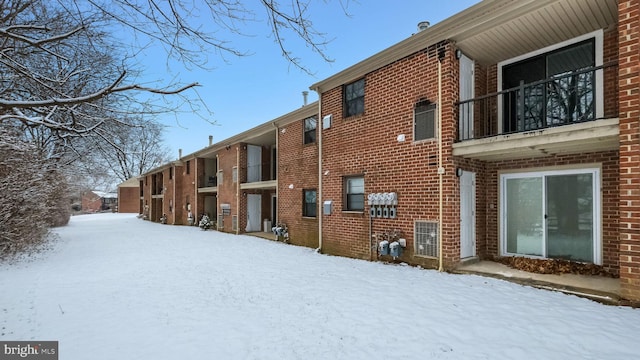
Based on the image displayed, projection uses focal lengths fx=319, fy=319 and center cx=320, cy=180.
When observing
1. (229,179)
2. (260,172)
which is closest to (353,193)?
(260,172)

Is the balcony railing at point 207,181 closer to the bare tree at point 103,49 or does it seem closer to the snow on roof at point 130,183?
the bare tree at point 103,49

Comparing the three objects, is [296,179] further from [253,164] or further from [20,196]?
[20,196]

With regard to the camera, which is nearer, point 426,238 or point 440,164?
point 440,164

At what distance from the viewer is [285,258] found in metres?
9.59

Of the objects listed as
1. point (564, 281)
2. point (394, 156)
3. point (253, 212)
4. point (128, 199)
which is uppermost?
point (394, 156)

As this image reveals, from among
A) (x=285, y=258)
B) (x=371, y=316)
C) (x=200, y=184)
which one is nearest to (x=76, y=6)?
(x=371, y=316)

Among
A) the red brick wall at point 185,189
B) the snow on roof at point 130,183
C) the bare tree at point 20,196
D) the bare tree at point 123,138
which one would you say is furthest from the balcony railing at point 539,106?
the snow on roof at point 130,183

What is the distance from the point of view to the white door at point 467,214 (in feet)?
25.3

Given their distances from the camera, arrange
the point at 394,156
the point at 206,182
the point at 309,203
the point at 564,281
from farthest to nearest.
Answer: the point at 206,182, the point at 309,203, the point at 394,156, the point at 564,281

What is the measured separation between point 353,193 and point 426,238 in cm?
292

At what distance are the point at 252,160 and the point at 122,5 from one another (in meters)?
14.5

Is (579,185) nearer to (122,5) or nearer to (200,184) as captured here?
(122,5)

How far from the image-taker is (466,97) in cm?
791

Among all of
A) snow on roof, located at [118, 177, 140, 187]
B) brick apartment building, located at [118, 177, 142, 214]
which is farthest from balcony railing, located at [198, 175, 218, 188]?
brick apartment building, located at [118, 177, 142, 214]
